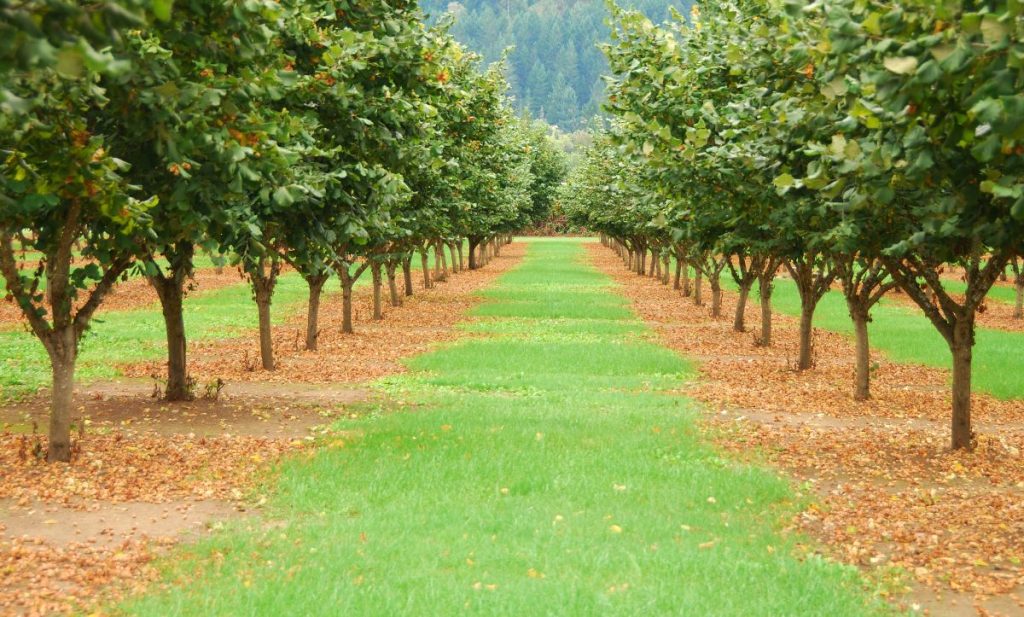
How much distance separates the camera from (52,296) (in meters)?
10.6

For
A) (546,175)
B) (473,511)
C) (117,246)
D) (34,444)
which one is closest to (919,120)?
(473,511)

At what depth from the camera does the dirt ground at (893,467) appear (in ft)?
25.7

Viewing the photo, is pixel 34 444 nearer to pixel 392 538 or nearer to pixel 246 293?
pixel 392 538

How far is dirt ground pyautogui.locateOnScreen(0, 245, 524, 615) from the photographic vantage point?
7.45 meters

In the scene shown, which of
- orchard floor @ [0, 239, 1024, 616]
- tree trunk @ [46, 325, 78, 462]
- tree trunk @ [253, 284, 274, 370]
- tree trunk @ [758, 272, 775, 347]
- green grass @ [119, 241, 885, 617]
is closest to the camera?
green grass @ [119, 241, 885, 617]

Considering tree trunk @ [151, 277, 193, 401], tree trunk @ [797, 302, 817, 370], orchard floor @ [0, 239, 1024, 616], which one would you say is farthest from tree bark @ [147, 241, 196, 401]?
tree trunk @ [797, 302, 817, 370]

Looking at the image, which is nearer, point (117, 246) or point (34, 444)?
point (117, 246)

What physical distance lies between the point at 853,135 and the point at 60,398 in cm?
819

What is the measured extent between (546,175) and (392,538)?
71.2 m

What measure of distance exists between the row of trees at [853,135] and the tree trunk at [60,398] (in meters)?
6.40

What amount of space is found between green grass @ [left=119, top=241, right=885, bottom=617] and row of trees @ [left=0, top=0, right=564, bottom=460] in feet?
8.77

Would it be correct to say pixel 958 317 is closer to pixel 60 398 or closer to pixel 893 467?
pixel 893 467

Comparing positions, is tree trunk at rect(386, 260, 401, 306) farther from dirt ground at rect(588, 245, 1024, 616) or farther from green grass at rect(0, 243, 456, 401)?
dirt ground at rect(588, 245, 1024, 616)

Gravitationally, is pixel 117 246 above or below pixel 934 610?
above
